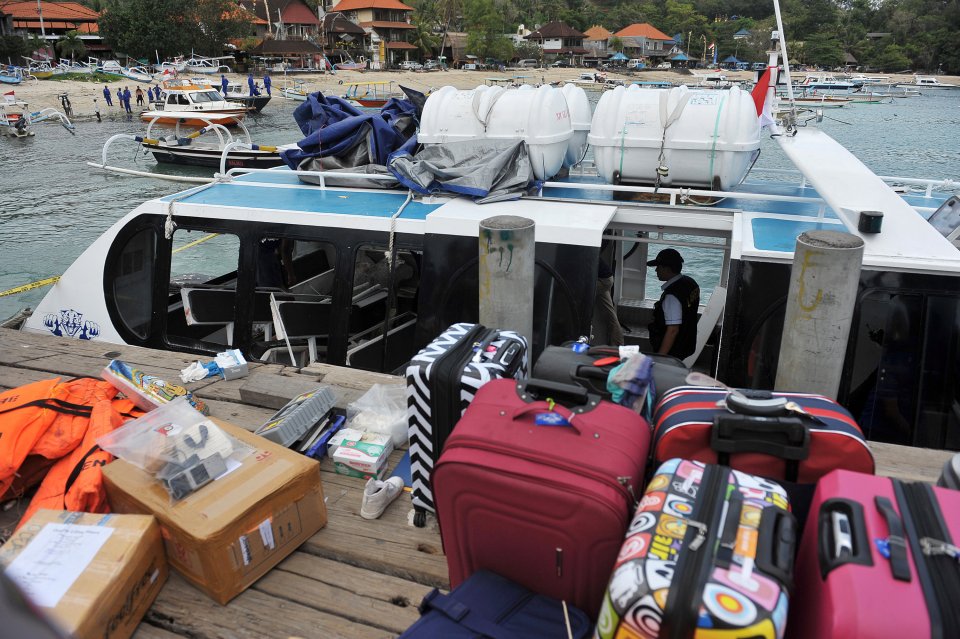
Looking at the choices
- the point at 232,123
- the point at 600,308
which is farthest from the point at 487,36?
the point at 600,308

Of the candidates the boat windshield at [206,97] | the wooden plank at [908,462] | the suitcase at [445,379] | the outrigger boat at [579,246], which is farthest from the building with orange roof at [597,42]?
the suitcase at [445,379]

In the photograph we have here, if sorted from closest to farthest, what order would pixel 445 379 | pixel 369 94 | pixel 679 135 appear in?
pixel 445 379 < pixel 679 135 < pixel 369 94

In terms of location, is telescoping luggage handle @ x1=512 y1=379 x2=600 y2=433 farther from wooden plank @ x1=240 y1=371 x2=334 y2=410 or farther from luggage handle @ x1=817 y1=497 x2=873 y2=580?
wooden plank @ x1=240 y1=371 x2=334 y2=410

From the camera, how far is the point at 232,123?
38.0 metres

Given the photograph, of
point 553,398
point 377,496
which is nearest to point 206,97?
point 377,496

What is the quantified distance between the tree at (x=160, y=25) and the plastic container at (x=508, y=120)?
68146 mm

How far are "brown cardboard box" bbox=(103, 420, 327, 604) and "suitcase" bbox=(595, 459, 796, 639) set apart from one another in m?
1.45

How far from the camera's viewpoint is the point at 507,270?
3455 mm

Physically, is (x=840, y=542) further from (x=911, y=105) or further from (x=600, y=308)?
(x=911, y=105)

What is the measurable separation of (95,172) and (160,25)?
142 ft

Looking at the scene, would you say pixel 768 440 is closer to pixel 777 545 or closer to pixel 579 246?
pixel 777 545

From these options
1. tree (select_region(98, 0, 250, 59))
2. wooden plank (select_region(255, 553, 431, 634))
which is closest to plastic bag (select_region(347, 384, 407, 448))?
wooden plank (select_region(255, 553, 431, 634))

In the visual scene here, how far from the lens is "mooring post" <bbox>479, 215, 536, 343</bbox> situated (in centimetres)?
342

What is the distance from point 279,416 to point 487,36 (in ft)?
320
